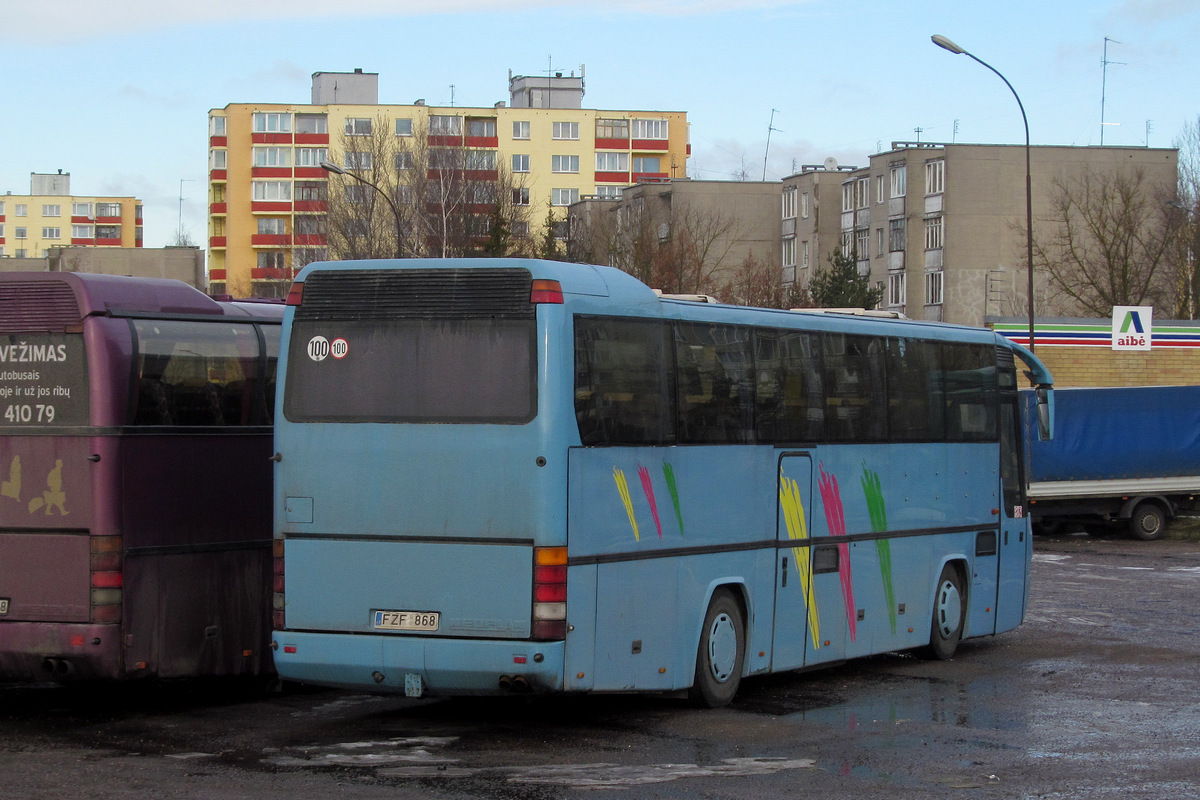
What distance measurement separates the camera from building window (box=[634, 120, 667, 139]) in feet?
421

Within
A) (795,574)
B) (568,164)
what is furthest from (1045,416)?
(568,164)

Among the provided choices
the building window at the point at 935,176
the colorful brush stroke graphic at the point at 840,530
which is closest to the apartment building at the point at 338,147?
the building window at the point at 935,176

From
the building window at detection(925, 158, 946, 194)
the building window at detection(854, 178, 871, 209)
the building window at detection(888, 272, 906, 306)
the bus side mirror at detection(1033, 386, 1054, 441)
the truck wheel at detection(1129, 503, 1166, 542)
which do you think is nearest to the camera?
the bus side mirror at detection(1033, 386, 1054, 441)

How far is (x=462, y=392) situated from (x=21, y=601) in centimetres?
322

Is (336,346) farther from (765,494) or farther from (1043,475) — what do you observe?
(1043,475)

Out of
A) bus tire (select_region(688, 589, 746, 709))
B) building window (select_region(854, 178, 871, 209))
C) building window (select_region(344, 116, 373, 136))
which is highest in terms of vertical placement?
building window (select_region(344, 116, 373, 136))

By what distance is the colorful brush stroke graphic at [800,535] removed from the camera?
12094mm

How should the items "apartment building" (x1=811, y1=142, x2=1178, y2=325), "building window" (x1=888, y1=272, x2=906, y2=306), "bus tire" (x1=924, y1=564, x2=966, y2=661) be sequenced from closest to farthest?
"bus tire" (x1=924, y1=564, x2=966, y2=661) → "apartment building" (x1=811, y1=142, x2=1178, y2=325) → "building window" (x1=888, y1=272, x2=906, y2=306)

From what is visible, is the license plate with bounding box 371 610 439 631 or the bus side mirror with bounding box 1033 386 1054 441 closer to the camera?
the license plate with bounding box 371 610 439 631

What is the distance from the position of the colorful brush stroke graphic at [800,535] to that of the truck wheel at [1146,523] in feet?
64.5

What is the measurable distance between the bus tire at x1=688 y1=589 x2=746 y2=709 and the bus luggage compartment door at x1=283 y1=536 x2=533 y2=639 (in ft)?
6.62

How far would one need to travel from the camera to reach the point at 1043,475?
29.8 metres

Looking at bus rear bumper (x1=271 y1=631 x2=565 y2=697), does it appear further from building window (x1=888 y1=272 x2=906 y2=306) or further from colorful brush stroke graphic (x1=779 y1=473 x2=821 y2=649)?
building window (x1=888 y1=272 x2=906 y2=306)

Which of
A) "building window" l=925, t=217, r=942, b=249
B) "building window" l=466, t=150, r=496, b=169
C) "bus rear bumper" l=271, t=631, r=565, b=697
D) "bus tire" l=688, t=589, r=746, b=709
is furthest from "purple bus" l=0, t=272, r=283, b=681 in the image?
"building window" l=925, t=217, r=942, b=249
